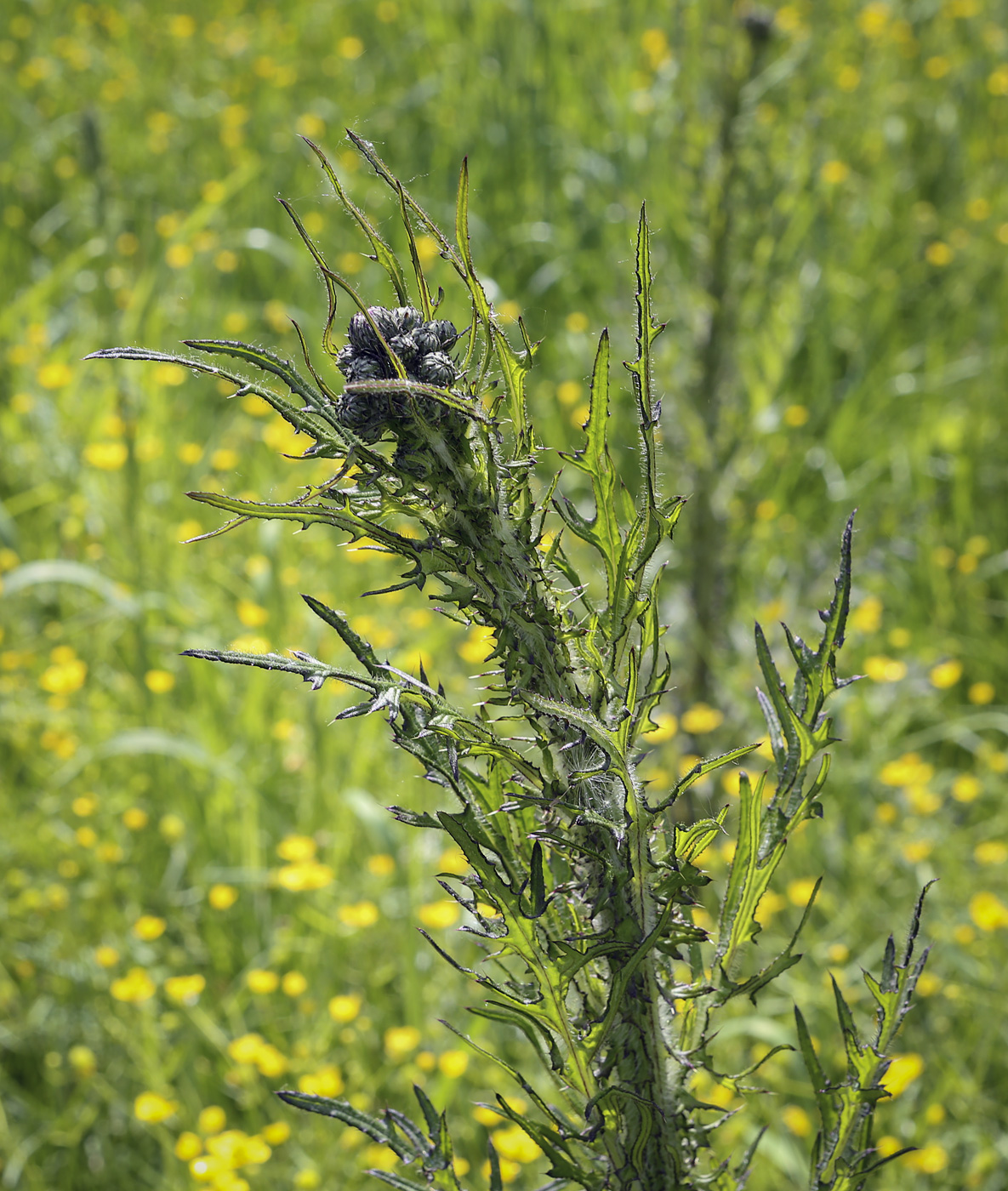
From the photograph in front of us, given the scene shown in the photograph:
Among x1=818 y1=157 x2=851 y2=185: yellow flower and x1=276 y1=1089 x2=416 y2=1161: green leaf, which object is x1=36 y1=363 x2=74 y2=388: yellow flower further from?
x1=276 y1=1089 x2=416 y2=1161: green leaf

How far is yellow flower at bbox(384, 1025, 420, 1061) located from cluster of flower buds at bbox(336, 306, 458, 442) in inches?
54.3

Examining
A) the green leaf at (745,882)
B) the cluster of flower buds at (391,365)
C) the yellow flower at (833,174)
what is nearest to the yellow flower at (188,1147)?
the green leaf at (745,882)

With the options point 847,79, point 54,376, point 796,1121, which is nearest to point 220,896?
point 796,1121

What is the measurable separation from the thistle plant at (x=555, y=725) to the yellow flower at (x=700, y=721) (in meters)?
1.57

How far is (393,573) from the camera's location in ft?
10.5

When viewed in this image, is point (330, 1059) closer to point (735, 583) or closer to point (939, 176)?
point (735, 583)

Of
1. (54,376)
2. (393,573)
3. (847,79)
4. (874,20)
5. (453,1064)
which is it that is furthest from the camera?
(874,20)

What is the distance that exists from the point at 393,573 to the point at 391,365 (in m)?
2.48

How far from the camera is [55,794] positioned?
8.19 ft

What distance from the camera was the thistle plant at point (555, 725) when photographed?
739 mm

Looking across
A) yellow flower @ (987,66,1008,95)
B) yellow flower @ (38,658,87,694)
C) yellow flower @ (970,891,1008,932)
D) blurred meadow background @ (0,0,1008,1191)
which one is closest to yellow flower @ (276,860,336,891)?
blurred meadow background @ (0,0,1008,1191)

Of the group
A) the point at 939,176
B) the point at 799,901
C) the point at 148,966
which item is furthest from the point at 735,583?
the point at 939,176

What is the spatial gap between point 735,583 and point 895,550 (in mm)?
444

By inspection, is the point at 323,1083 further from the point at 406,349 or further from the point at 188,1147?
the point at 406,349
